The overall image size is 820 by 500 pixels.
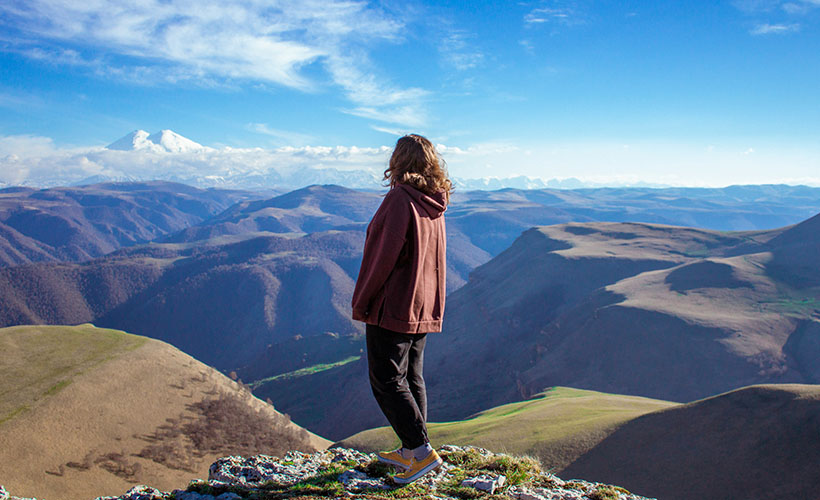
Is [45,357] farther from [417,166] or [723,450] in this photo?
[417,166]

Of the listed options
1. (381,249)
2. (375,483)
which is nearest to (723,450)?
(375,483)

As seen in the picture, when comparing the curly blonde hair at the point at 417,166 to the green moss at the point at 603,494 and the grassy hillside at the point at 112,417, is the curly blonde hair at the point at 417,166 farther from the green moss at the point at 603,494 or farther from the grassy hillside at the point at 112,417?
the grassy hillside at the point at 112,417

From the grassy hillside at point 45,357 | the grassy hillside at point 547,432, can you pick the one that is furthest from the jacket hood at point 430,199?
the grassy hillside at point 45,357

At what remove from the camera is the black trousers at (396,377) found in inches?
195

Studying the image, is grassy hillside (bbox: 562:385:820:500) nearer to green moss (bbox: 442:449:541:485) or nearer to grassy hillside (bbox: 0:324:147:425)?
green moss (bbox: 442:449:541:485)

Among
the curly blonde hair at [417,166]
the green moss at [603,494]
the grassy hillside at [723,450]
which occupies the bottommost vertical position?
the grassy hillside at [723,450]

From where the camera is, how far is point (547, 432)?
26125mm

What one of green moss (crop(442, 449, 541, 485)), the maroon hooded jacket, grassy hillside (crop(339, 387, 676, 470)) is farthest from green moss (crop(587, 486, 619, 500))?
grassy hillside (crop(339, 387, 676, 470))

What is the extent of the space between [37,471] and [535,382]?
5020 centimetres

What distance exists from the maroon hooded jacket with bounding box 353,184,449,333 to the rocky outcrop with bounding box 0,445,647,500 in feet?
6.11

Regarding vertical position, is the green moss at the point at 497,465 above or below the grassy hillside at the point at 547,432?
above

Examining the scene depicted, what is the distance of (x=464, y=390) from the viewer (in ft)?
227

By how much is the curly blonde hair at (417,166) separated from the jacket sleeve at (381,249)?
372mm

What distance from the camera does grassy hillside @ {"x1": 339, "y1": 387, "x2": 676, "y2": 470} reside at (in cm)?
2277
